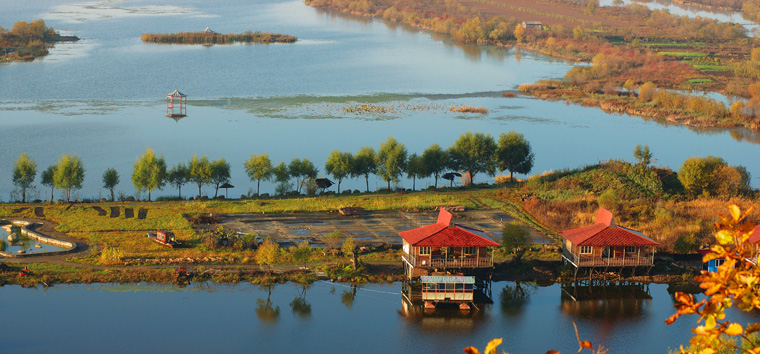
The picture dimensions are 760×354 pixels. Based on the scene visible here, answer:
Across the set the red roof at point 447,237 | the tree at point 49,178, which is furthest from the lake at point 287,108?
the red roof at point 447,237

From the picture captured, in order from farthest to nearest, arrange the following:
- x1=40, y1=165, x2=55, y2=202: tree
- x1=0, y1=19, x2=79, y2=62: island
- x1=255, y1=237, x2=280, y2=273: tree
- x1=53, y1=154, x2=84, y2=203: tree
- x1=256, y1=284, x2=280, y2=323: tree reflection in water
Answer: x1=0, y1=19, x2=79, y2=62: island < x1=40, y1=165, x2=55, y2=202: tree < x1=53, y1=154, x2=84, y2=203: tree < x1=255, y1=237, x2=280, y2=273: tree < x1=256, y1=284, x2=280, y2=323: tree reflection in water

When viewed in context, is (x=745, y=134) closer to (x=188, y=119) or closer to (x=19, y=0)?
(x=188, y=119)

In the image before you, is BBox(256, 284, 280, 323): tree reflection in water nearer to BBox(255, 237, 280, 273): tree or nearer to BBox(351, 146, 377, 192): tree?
BBox(255, 237, 280, 273): tree

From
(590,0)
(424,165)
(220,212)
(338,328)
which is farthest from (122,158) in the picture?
(590,0)

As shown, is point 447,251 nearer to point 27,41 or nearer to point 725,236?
point 725,236

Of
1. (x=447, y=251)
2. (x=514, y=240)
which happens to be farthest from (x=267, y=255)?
(x=514, y=240)

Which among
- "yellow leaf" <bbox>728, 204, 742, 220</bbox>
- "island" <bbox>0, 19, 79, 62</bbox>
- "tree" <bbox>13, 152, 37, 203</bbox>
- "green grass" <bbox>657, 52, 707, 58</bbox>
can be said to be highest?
"yellow leaf" <bbox>728, 204, 742, 220</bbox>

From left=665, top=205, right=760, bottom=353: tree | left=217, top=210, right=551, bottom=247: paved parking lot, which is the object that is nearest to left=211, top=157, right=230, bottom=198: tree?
left=217, top=210, right=551, bottom=247: paved parking lot
